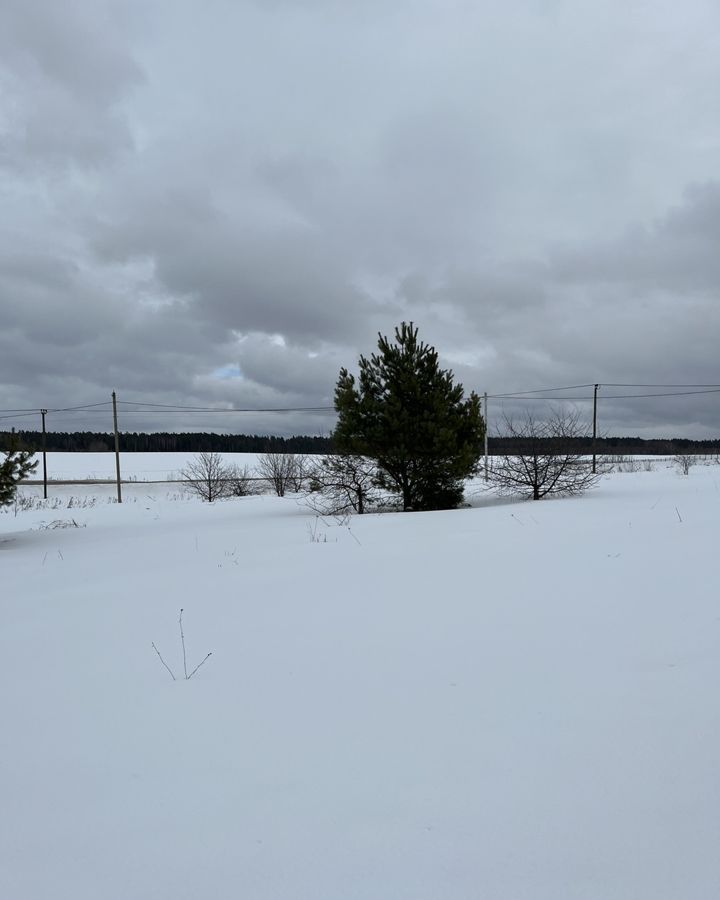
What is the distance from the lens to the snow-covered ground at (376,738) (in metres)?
1.79

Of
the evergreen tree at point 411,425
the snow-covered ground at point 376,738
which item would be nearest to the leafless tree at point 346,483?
the evergreen tree at point 411,425

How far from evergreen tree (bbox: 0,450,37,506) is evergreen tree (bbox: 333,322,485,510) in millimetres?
7298

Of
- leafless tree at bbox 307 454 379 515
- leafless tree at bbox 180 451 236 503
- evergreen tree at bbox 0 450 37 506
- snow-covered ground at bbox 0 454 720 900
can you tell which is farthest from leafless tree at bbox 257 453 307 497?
snow-covered ground at bbox 0 454 720 900

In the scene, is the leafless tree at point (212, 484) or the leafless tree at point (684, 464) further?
the leafless tree at point (212, 484)

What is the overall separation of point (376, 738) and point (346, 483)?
12.6 m

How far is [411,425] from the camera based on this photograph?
14031mm

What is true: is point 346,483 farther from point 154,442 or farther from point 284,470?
point 154,442

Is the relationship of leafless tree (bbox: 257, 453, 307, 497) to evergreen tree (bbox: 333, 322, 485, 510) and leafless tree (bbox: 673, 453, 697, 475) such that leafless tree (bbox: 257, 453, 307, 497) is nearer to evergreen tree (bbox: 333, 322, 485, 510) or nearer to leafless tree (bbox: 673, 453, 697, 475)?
evergreen tree (bbox: 333, 322, 485, 510)

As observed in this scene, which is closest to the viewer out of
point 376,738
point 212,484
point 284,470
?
point 376,738

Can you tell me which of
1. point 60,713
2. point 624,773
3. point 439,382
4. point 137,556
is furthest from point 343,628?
point 439,382

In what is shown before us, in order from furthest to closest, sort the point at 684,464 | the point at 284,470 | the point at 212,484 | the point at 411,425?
1. the point at 284,470
2. the point at 212,484
3. the point at 684,464
4. the point at 411,425

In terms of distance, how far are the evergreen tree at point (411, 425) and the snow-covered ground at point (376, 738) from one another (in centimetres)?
854

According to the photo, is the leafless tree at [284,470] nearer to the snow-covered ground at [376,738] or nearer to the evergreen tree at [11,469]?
the evergreen tree at [11,469]

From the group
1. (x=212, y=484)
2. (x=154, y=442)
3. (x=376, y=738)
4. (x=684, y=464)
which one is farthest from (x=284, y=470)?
(x=154, y=442)
